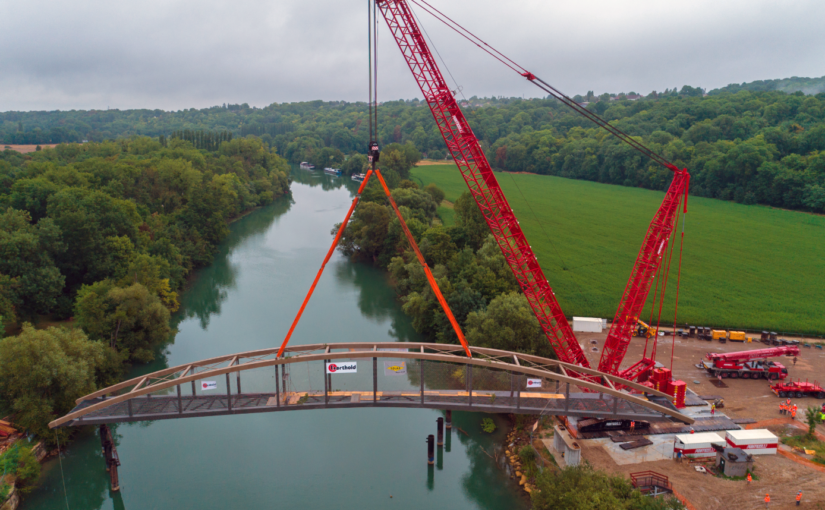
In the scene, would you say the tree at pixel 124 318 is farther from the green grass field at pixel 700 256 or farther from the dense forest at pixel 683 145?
the dense forest at pixel 683 145

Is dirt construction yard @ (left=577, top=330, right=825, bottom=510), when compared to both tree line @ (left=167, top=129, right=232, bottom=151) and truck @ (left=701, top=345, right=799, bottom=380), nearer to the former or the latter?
truck @ (left=701, top=345, right=799, bottom=380)

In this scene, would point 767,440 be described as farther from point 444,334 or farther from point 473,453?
point 444,334

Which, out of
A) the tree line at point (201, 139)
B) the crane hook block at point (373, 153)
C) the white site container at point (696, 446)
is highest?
the tree line at point (201, 139)

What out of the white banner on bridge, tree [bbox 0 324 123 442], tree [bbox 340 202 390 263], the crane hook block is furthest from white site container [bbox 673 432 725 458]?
tree [bbox 340 202 390 263]

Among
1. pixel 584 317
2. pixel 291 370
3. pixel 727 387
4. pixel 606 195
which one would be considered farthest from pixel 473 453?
pixel 606 195

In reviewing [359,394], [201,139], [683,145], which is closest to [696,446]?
[359,394]

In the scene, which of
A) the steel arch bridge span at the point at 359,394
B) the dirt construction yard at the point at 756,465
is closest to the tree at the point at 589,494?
the dirt construction yard at the point at 756,465
